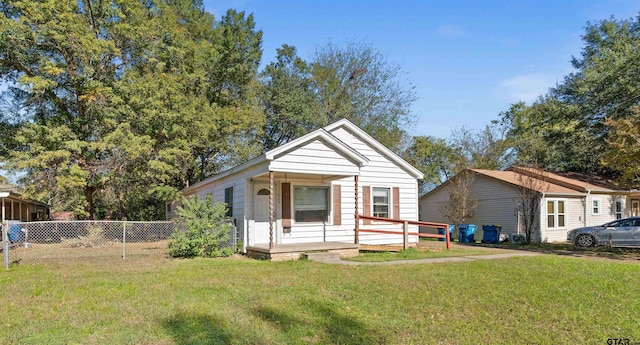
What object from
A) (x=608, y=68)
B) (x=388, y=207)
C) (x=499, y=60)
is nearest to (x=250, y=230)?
(x=388, y=207)

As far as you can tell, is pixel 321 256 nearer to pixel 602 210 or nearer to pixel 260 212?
pixel 260 212

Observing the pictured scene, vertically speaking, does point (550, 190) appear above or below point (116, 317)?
above

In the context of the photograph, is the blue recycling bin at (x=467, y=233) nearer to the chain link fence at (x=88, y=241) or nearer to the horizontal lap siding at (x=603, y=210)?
the horizontal lap siding at (x=603, y=210)

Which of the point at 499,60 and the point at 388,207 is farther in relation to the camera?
the point at 499,60

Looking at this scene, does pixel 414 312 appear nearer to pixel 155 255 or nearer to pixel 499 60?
pixel 155 255

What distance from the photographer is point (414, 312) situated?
18.4ft

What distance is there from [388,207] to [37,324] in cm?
1226

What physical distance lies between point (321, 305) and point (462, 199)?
17.4m

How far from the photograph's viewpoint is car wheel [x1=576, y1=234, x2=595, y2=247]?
666 inches

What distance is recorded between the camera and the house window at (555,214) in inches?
803

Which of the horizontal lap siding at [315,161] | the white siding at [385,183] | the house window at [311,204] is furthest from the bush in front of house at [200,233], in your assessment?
the white siding at [385,183]

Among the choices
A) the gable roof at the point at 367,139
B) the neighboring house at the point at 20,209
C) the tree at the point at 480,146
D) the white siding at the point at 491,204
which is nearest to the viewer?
the gable roof at the point at 367,139

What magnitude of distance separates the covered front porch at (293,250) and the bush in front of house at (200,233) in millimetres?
985

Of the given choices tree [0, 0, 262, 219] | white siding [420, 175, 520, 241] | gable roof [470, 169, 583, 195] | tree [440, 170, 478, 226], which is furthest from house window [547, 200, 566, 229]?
tree [0, 0, 262, 219]
